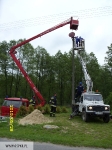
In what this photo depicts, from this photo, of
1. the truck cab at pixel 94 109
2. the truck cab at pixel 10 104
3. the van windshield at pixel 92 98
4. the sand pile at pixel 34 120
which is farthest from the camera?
the truck cab at pixel 10 104

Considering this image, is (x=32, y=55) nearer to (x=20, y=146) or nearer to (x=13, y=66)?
(x=13, y=66)

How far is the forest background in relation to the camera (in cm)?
4359

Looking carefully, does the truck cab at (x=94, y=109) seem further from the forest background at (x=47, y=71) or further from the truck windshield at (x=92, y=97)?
the forest background at (x=47, y=71)

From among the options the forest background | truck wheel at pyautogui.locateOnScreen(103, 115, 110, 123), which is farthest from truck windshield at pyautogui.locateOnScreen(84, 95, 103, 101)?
the forest background

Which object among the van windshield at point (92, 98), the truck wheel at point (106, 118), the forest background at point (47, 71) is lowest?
the truck wheel at point (106, 118)

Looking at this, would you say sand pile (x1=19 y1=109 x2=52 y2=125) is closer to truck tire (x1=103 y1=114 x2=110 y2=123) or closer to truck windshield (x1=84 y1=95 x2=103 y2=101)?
truck windshield (x1=84 y1=95 x2=103 y2=101)

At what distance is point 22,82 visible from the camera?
48.0 meters

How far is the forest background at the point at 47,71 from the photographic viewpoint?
43594mm

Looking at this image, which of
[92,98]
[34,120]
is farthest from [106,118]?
[34,120]

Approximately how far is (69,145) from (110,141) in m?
1.77

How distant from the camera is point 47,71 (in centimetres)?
4653

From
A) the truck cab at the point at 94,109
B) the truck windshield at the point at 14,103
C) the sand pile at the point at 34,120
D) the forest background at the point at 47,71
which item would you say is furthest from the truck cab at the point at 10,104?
the forest background at the point at 47,71

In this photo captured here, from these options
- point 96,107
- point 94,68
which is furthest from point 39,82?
point 96,107

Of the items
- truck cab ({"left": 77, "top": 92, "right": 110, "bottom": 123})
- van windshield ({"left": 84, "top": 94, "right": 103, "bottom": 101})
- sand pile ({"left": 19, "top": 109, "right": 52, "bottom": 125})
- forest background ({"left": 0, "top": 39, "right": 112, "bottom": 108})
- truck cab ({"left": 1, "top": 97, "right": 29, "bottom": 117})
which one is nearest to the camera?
sand pile ({"left": 19, "top": 109, "right": 52, "bottom": 125})
